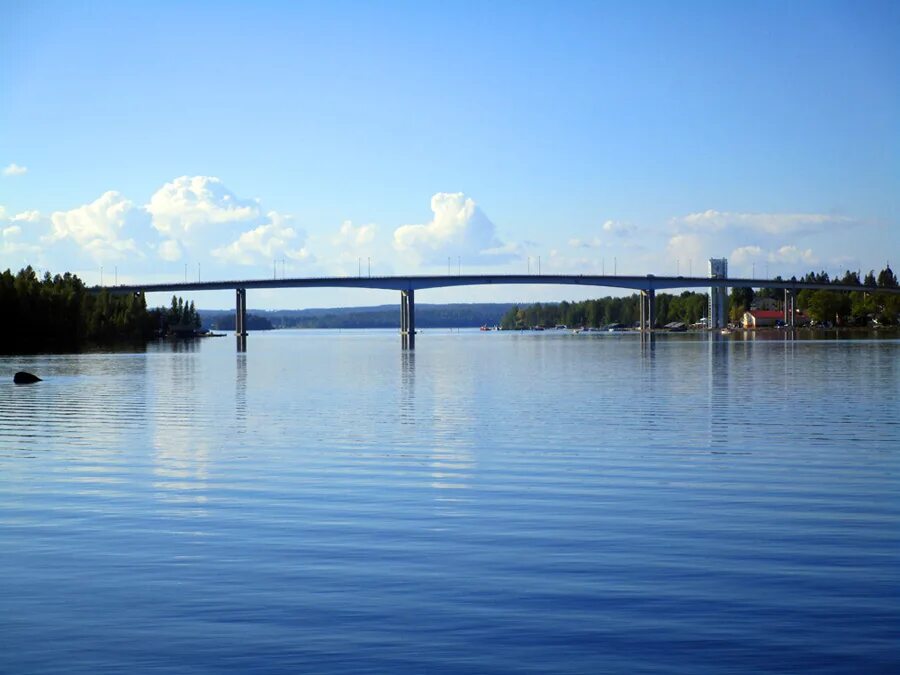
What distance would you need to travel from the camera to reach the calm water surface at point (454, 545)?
10898 millimetres

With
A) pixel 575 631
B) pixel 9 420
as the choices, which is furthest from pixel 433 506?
pixel 9 420

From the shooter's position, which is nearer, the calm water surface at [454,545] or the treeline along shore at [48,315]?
the calm water surface at [454,545]

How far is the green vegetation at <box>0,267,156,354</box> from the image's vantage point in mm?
130500

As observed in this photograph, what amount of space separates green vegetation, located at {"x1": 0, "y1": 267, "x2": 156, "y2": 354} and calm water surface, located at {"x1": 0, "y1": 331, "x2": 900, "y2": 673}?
10165cm

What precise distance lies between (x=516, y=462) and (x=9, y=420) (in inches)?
807

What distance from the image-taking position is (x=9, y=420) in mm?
37781

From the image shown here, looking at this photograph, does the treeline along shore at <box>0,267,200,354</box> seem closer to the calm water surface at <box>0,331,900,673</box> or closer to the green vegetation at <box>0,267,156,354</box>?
the green vegetation at <box>0,267,156,354</box>

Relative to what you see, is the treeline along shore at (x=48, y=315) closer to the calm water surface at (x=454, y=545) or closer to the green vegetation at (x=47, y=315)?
the green vegetation at (x=47, y=315)

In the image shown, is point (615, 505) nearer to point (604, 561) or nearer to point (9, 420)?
point (604, 561)

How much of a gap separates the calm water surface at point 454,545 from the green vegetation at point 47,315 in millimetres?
101645

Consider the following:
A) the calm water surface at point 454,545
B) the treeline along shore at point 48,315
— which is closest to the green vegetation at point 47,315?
the treeline along shore at point 48,315

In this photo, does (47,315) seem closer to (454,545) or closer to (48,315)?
(48,315)

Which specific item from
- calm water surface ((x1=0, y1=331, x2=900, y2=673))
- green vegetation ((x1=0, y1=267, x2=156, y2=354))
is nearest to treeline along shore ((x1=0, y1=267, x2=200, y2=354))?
green vegetation ((x1=0, y1=267, x2=156, y2=354))

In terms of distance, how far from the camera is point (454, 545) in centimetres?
1570
